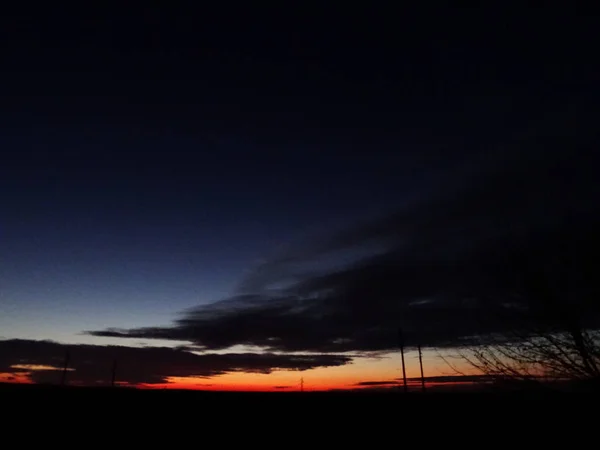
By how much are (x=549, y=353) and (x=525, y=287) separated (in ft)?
5.07

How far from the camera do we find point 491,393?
11031 millimetres

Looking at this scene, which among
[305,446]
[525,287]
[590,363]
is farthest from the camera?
[525,287]

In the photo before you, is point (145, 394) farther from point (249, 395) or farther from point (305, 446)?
point (305, 446)

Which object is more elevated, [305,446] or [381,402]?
[381,402]

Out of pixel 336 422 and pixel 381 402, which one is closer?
pixel 336 422

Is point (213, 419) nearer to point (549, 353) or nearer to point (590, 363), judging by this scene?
point (549, 353)

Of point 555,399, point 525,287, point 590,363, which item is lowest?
point 555,399

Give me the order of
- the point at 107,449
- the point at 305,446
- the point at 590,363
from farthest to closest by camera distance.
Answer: the point at 590,363
the point at 305,446
the point at 107,449

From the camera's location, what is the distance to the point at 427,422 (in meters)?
9.28

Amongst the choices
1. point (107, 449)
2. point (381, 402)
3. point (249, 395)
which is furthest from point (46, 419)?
point (381, 402)

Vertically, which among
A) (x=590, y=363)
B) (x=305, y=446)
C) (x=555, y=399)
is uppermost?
(x=590, y=363)

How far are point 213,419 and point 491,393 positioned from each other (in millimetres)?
7084

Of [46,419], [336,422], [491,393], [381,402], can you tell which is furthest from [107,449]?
[491,393]

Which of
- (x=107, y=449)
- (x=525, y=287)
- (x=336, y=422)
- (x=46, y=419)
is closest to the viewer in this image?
(x=107, y=449)
